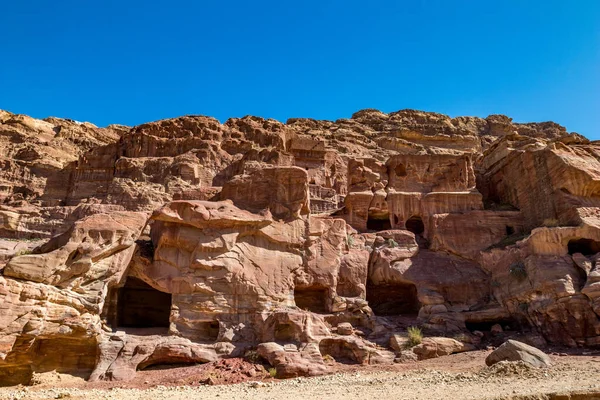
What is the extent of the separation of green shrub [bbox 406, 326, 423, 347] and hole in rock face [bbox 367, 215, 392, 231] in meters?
9.90

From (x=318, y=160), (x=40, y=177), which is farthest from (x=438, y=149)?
(x=40, y=177)

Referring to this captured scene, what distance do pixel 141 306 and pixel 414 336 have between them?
1317cm

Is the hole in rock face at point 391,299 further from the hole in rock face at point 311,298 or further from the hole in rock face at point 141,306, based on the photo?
the hole in rock face at point 141,306

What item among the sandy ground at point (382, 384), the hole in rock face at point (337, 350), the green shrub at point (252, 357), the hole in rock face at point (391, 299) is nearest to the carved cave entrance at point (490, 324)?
the sandy ground at point (382, 384)

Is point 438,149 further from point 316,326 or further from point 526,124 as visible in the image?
point 316,326

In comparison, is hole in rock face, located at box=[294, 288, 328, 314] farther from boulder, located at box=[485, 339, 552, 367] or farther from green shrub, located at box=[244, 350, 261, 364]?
boulder, located at box=[485, 339, 552, 367]

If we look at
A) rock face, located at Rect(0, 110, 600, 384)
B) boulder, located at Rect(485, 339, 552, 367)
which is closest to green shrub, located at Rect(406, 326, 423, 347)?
rock face, located at Rect(0, 110, 600, 384)

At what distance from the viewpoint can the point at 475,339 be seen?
18.3m

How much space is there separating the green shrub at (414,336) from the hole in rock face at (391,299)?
4.66 metres

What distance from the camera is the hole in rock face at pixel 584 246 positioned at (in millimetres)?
20047

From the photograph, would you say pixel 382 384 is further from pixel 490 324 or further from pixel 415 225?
pixel 415 225

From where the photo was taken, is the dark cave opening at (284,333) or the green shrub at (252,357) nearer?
the green shrub at (252,357)

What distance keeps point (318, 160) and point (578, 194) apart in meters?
17.6

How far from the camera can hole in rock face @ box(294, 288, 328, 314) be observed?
69.4 ft
